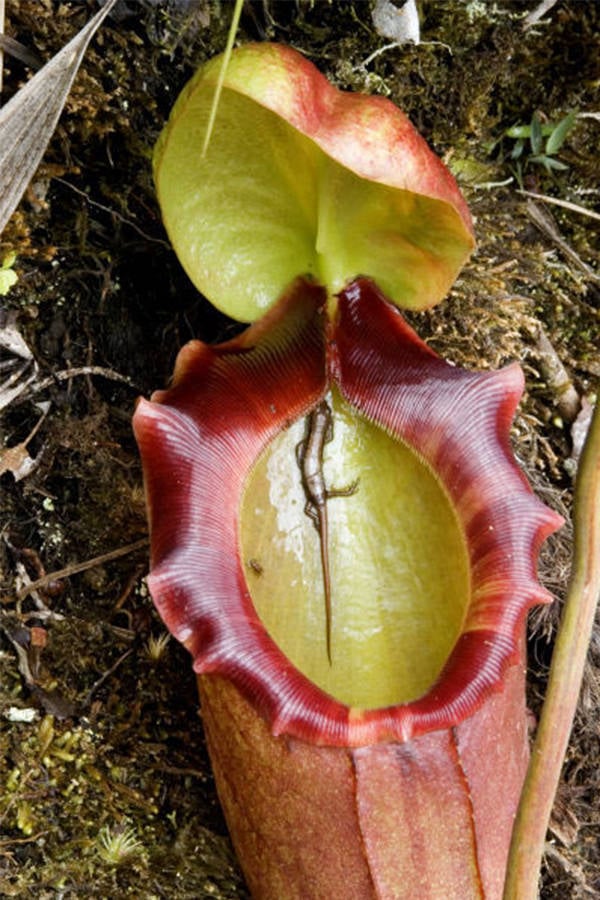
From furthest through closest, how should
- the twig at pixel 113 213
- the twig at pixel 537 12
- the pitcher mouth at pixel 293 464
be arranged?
the twig at pixel 537 12, the twig at pixel 113 213, the pitcher mouth at pixel 293 464

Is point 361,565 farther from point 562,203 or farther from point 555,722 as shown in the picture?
point 562,203

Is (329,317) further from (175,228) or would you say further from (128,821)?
(128,821)

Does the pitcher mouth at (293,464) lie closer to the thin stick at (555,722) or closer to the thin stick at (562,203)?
the thin stick at (555,722)

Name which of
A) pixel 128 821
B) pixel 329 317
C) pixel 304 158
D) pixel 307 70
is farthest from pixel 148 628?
→ pixel 307 70

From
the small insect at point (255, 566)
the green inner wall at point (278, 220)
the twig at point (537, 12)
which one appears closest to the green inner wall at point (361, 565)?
the small insect at point (255, 566)

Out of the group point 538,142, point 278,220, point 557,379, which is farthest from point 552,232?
point 278,220

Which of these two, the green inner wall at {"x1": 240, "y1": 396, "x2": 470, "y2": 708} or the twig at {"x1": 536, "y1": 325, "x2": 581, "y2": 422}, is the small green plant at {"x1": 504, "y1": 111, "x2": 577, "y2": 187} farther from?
the green inner wall at {"x1": 240, "y1": 396, "x2": 470, "y2": 708}

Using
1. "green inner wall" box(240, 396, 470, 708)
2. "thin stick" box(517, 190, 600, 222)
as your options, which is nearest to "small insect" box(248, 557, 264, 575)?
"green inner wall" box(240, 396, 470, 708)
